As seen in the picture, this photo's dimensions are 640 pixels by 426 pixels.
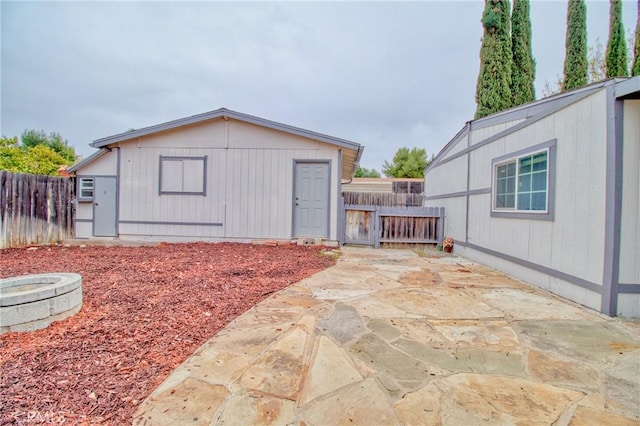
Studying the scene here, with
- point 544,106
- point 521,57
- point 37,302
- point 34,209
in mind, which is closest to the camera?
point 37,302

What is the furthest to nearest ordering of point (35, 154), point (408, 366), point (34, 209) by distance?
point (35, 154) < point (34, 209) < point (408, 366)

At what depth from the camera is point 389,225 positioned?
7.60 meters

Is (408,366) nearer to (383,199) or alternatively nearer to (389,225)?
(389,225)

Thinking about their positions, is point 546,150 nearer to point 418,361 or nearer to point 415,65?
point 418,361

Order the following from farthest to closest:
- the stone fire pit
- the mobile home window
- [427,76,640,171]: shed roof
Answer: the mobile home window < [427,76,640,171]: shed roof < the stone fire pit

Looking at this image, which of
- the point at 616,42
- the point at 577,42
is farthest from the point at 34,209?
the point at 616,42

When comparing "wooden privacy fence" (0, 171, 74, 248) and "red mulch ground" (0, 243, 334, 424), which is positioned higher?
"wooden privacy fence" (0, 171, 74, 248)

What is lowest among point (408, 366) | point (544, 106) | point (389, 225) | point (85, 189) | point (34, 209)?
point (408, 366)

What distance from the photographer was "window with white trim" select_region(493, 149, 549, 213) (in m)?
4.05

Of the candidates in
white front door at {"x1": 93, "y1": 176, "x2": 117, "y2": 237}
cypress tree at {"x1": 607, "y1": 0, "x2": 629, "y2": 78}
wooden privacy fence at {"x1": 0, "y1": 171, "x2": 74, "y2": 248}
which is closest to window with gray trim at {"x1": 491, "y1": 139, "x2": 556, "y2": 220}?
white front door at {"x1": 93, "y1": 176, "x2": 117, "y2": 237}

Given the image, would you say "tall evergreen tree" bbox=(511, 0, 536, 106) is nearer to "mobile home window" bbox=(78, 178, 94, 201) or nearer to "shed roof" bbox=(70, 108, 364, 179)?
"shed roof" bbox=(70, 108, 364, 179)

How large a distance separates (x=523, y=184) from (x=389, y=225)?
3.47 metres

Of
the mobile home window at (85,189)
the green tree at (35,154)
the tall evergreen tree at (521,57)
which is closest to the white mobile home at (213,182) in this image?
the mobile home window at (85,189)

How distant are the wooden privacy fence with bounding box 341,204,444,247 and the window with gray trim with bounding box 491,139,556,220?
2.35 m
